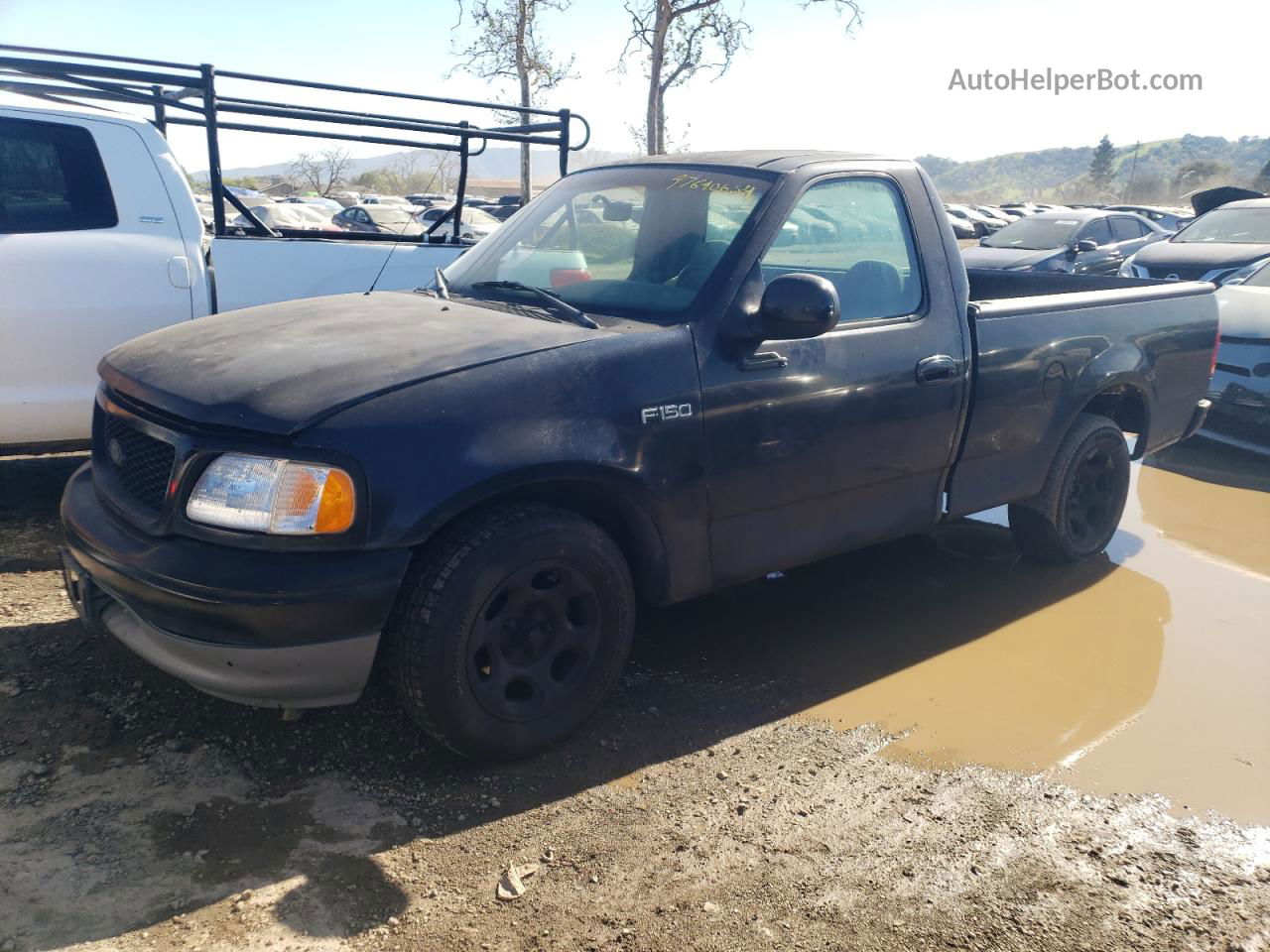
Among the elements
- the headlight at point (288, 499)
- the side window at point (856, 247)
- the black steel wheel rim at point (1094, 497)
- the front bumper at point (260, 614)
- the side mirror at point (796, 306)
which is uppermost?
the side window at point (856, 247)

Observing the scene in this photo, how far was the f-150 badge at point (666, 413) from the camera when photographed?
10.7 ft

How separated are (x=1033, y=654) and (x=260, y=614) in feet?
10.3

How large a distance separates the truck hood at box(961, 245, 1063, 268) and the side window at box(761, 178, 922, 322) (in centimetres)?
1051

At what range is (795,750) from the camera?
11.4 ft

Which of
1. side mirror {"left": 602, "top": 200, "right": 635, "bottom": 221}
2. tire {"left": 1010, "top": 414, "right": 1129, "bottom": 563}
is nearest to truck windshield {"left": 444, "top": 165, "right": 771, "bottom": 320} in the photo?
side mirror {"left": 602, "top": 200, "right": 635, "bottom": 221}

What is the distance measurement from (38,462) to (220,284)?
181 cm

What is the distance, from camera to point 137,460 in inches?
125

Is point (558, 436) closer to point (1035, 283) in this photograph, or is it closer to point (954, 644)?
point (954, 644)

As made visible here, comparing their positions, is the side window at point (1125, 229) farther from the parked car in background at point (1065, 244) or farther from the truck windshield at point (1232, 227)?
the truck windshield at point (1232, 227)

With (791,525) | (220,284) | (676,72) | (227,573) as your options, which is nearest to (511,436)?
(227,573)

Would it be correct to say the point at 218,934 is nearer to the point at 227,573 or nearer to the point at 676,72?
the point at 227,573

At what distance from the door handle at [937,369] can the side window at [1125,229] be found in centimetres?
1386

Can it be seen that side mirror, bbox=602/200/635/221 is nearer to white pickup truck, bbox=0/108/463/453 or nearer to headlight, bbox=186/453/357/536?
headlight, bbox=186/453/357/536

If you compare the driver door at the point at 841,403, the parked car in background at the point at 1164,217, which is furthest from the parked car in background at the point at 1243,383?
the parked car in background at the point at 1164,217
